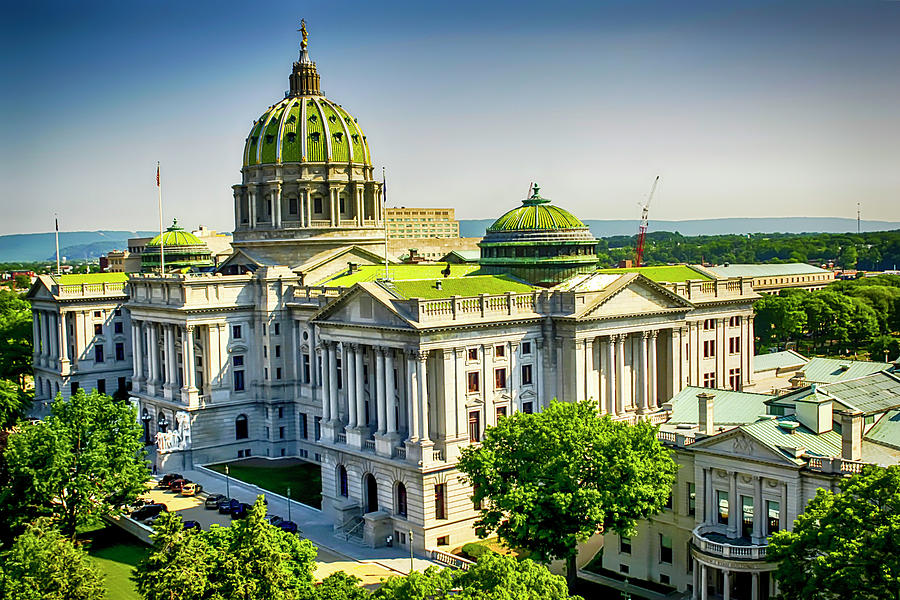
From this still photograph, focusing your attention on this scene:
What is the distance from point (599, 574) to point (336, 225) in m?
66.2

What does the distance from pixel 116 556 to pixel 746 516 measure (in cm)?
4652

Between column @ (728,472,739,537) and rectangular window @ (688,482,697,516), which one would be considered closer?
column @ (728,472,739,537)

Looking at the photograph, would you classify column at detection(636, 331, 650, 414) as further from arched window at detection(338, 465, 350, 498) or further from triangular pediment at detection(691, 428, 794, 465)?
arched window at detection(338, 465, 350, 498)

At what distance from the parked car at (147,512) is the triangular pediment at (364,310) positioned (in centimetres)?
2115

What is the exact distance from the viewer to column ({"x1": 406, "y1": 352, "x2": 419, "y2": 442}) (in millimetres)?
74756

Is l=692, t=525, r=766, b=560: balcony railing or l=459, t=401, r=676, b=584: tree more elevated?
l=459, t=401, r=676, b=584: tree

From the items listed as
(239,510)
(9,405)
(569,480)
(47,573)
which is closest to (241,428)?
(9,405)

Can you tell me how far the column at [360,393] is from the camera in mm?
80875

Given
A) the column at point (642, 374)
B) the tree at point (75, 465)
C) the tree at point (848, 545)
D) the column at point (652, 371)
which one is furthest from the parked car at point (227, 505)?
the tree at point (848, 545)

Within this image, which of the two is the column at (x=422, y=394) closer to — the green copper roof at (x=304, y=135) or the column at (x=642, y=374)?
the column at (x=642, y=374)

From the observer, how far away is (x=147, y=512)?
268 feet

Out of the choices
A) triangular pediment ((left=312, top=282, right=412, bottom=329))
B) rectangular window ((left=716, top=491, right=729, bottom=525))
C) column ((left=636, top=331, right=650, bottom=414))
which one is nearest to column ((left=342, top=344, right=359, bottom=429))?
triangular pediment ((left=312, top=282, right=412, bottom=329))

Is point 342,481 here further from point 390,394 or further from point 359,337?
point 359,337

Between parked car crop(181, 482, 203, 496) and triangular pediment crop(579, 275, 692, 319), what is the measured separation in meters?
40.1
